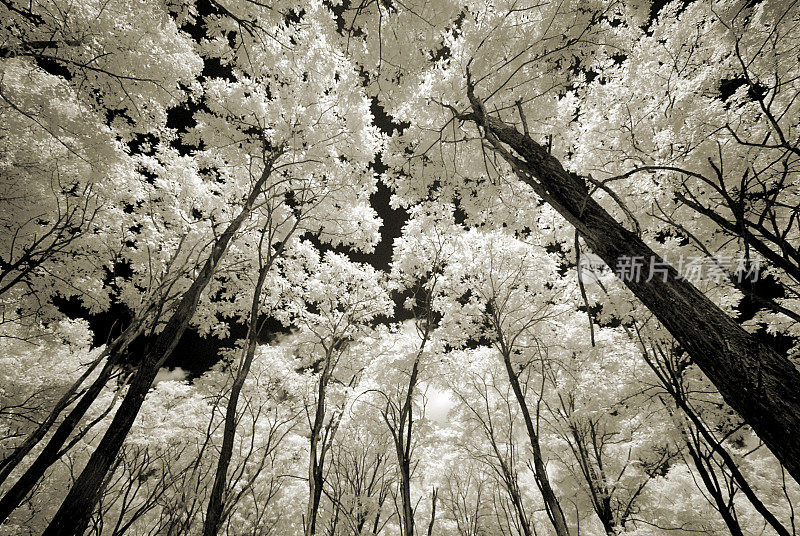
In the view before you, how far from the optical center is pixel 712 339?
179 centimetres

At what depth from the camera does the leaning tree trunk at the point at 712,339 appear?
1535 millimetres

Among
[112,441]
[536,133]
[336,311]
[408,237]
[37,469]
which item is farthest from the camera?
[408,237]

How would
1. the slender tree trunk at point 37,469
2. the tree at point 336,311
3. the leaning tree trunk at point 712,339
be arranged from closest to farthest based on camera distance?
1. the leaning tree trunk at point 712,339
2. the slender tree trunk at point 37,469
3. the tree at point 336,311

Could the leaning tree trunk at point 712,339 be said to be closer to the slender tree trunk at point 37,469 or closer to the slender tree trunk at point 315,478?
the slender tree trunk at point 315,478

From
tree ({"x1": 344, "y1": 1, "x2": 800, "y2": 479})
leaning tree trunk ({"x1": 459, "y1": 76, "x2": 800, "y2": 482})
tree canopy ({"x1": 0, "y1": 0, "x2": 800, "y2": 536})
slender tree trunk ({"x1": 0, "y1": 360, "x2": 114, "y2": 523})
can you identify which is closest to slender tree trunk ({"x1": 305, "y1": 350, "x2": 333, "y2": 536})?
tree canopy ({"x1": 0, "y1": 0, "x2": 800, "y2": 536})

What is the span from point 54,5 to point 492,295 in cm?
1118

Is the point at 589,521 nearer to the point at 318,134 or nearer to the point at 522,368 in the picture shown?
the point at 522,368

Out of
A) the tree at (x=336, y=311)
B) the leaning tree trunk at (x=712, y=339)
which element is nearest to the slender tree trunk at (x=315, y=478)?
the tree at (x=336, y=311)

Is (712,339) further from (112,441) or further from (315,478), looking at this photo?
(315,478)

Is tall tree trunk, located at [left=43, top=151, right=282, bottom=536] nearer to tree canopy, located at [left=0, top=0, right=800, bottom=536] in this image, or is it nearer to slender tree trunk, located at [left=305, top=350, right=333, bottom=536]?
tree canopy, located at [left=0, top=0, right=800, bottom=536]

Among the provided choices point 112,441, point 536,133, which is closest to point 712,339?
point 536,133

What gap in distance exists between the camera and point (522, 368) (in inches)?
385

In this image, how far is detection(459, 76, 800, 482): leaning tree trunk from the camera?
154 centimetres

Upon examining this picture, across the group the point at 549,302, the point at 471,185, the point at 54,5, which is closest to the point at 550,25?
the point at 471,185
